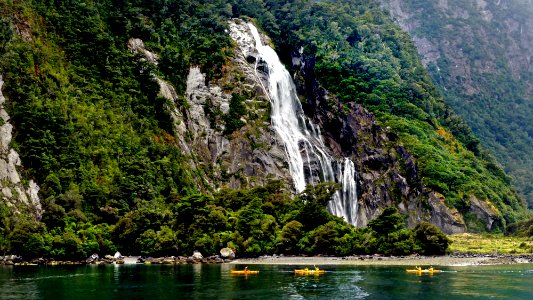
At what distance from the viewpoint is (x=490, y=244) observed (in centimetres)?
9325

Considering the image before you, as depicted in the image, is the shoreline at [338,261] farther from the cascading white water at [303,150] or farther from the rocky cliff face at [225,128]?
the rocky cliff face at [225,128]

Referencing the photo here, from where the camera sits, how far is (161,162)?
316 ft

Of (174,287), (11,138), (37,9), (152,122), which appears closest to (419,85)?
(152,122)

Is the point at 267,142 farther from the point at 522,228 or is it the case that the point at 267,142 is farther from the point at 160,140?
the point at 522,228

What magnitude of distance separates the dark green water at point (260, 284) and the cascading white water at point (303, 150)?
43264 mm

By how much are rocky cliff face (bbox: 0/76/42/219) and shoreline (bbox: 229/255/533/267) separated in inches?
1016

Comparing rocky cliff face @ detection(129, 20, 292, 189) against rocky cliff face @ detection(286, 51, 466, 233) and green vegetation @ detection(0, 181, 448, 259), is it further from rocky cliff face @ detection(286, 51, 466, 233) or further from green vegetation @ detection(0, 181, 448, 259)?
green vegetation @ detection(0, 181, 448, 259)

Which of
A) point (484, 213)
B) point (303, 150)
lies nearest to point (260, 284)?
point (303, 150)

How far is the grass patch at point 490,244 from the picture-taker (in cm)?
8706

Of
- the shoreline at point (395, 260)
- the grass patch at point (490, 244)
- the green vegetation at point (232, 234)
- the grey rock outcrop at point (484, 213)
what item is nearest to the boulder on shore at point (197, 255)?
the green vegetation at point (232, 234)

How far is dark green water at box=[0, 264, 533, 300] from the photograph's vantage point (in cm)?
4469

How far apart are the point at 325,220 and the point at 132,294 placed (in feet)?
148

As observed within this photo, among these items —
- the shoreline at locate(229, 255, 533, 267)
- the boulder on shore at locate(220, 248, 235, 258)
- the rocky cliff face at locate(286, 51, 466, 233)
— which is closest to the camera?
the shoreline at locate(229, 255, 533, 267)

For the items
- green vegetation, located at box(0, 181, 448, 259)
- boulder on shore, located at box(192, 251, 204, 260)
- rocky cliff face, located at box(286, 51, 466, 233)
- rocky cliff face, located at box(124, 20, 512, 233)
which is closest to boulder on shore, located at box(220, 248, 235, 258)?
green vegetation, located at box(0, 181, 448, 259)
